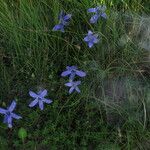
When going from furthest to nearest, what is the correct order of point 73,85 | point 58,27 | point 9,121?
point 58,27
point 73,85
point 9,121

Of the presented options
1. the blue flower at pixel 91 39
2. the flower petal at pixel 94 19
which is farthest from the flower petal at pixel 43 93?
the flower petal at pixel 94 19

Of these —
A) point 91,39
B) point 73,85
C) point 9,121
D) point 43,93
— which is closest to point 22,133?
point 9,121

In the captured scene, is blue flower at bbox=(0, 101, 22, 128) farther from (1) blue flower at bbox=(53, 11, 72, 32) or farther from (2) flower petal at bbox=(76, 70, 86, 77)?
(1) blue flower at bbox=(53, 11, 72, 32)

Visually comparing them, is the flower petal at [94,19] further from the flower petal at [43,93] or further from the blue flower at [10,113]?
the blue flower at [10,113]

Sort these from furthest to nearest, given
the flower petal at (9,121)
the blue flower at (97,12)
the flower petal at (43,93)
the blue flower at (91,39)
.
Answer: the blue flower at (97,12) < the blue flower at (91,39) < the flower petal at (43,93) < the flower petal at (9,121)

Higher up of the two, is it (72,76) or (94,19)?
(94,19)

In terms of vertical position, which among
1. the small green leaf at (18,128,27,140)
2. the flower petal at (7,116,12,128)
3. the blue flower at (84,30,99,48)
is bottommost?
the small green leaf at (18,128,27,140)

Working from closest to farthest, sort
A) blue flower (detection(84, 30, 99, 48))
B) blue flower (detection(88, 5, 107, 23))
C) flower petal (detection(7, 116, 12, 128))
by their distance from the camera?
1. flower petal (detection(7, 116, 12, 128))
2. blue flower (detection(84, 30, 99, 48))
3. blue flower (detection(88, 5, 107, 23))

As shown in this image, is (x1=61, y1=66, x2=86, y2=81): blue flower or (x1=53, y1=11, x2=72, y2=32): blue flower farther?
(x1=53, y1=11, x2=72, y2=32): blue flower

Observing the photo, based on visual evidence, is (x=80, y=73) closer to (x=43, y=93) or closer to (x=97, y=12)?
(x=43, y=93)

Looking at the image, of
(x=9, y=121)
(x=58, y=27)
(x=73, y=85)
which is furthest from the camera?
(x=58, y=27)

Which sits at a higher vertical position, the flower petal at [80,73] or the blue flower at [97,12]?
the blue flower at [97,12]

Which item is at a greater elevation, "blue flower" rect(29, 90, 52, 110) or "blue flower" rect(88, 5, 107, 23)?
"blue flower" rect(88, 5, 107, 23)

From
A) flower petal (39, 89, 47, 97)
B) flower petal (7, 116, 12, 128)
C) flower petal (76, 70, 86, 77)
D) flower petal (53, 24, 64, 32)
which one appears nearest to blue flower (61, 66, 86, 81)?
flower petal (76, 70, 86, 77)
